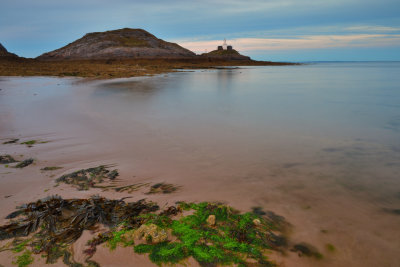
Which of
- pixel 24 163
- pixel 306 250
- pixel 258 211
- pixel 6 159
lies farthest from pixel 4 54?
pixel 306 250

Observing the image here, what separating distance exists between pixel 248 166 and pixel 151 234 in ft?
7.70

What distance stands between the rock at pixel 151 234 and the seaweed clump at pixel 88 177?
137 cm

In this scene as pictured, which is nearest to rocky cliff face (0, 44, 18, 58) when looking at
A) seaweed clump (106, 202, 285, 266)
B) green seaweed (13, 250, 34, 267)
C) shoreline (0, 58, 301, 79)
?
shoreline (0, 58, 301, 79)

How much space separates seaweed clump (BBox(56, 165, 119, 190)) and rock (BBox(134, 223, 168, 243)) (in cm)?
137

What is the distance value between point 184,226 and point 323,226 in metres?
1.53

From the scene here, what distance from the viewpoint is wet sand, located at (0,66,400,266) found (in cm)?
267

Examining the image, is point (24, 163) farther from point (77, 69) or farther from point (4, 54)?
point (4, 54)

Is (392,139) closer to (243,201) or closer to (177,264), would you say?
(243,201)

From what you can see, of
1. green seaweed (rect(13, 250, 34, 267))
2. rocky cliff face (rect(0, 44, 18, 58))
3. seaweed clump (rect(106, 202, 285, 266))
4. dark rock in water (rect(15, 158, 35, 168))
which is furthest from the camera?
rocky cliff face (rect(0, 44, 18, 58))

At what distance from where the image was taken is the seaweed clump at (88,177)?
3.50 meters

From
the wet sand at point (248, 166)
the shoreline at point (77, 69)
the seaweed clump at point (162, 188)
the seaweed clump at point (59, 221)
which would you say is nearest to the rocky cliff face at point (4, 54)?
the shoreline at point (77, 69)

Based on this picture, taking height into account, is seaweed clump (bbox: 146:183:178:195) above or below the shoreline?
below

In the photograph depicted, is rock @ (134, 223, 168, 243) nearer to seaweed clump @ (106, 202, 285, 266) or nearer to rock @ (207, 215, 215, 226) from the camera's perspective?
seaweed clump @ (106, 202, 285, 266)

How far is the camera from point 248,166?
169 inches
